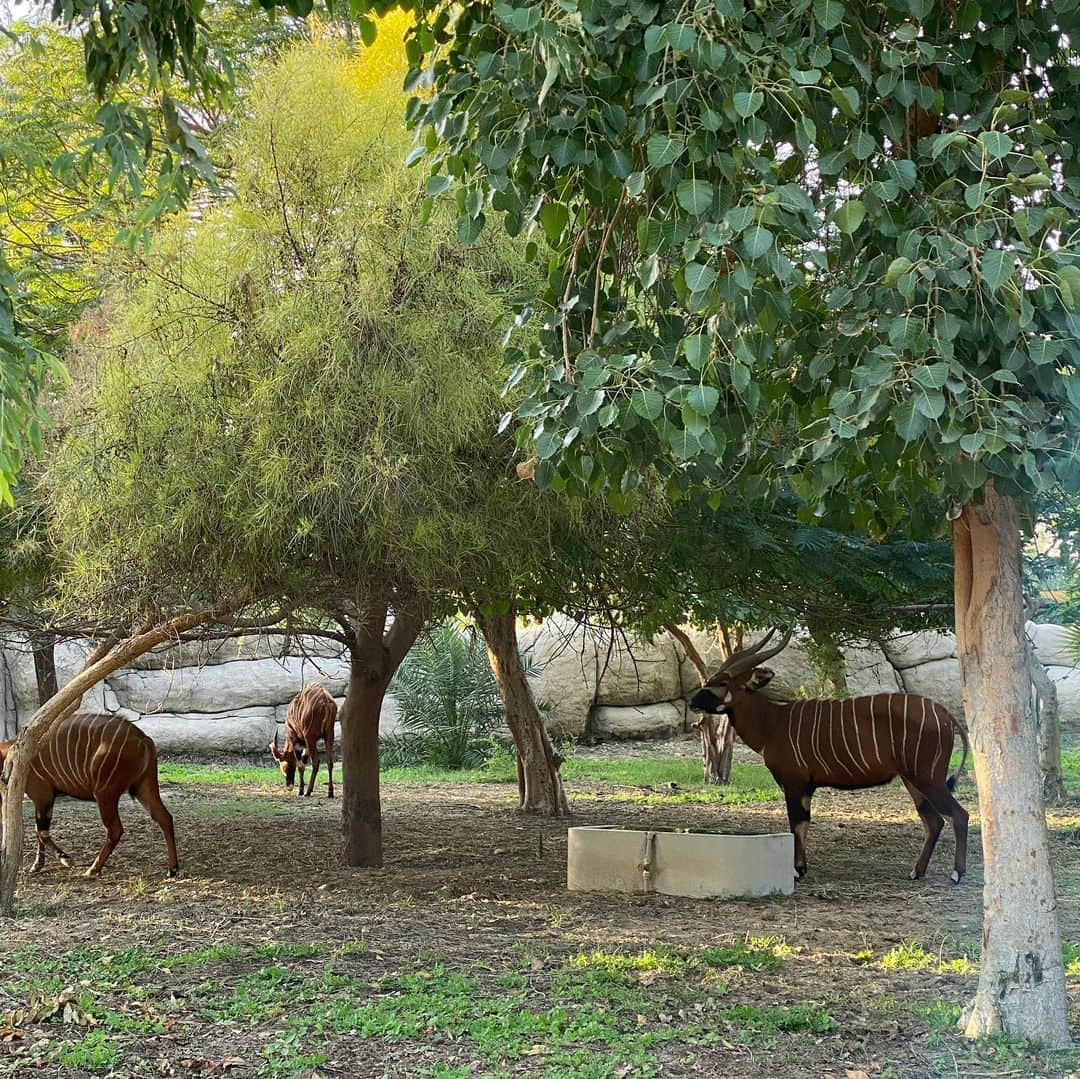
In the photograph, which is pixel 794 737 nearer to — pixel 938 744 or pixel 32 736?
pixel 938 744

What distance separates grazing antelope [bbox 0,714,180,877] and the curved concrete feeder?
282 cm

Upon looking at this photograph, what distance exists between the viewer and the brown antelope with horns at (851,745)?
845 cm

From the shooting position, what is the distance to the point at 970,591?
443 centimetres

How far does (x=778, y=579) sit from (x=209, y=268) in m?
4.31

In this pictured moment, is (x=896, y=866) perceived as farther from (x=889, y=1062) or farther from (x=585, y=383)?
(x=585, y=383)

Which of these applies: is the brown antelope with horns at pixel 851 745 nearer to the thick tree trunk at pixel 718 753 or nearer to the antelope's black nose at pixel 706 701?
the antelope's black nose at pixel 706 701

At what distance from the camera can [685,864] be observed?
7.56 m

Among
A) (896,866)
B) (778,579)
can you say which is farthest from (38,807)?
(896,866)

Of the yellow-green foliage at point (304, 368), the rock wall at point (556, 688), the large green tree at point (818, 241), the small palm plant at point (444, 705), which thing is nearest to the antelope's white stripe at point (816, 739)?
the yellow-green foliage at point (304, 368)

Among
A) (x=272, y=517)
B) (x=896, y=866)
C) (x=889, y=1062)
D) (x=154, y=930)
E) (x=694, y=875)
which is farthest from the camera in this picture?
(x=896, y=866)

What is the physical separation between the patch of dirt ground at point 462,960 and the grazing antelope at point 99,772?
0.31m

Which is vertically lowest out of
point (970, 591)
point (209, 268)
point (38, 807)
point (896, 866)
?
point (896, 866)

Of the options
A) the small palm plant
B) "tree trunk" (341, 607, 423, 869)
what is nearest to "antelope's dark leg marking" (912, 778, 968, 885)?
"tree trunk" (341, 607, 423, 869)

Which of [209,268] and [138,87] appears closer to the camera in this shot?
[209,268]
